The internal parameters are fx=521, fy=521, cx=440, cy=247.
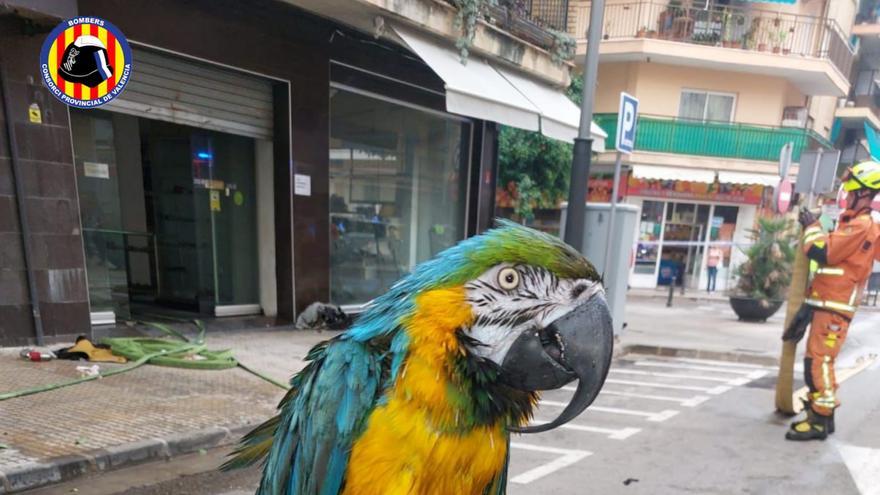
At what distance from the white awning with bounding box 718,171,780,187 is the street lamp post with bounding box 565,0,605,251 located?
10447mm

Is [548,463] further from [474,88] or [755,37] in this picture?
[755,37]

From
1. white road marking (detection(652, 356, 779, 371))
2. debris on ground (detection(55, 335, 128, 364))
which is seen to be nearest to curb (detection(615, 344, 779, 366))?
white road marking (detection(652, 356, 779, 371))

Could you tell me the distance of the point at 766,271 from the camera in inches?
405

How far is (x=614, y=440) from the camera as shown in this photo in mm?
4090

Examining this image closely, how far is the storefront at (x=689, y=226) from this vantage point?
51.4 ft

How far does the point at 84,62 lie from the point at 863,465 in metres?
6.82

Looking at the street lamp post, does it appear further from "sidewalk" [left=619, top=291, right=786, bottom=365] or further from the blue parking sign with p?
"sidewalk" [left=619, top=291, right=786, bottom=365]

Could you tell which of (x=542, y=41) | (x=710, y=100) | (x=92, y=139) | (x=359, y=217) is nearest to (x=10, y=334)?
(x=92, y=139)

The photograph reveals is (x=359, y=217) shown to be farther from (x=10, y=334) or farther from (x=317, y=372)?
(x=317, y=372)

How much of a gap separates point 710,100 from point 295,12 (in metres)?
13.9

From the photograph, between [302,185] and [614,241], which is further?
[614,241]

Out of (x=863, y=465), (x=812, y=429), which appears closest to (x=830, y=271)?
(x=812, y=429)

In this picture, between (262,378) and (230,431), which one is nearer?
(230,431)

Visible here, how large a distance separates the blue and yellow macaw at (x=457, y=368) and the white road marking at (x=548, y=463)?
2.33 metres
